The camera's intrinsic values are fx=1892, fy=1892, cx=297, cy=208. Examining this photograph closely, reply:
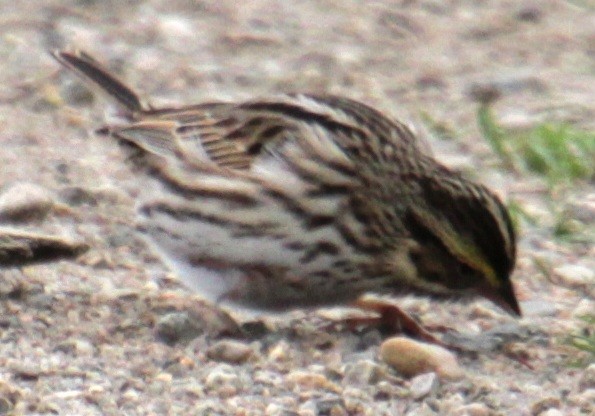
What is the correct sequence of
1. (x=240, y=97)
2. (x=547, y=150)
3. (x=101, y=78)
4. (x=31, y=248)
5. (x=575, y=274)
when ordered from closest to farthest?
(x=31, y=248), (x=575, y=274), (x=101, y=78), (x=547, y=150), (x=240, y=97)

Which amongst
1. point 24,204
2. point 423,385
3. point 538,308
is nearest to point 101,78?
point 24,204

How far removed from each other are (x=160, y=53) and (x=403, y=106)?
144 cm

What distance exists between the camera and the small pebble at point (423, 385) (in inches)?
229

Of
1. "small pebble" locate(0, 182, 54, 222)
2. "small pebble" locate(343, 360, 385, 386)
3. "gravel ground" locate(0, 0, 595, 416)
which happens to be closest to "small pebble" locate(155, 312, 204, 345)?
"gravel ground" locate(0, 0, 595, 416)

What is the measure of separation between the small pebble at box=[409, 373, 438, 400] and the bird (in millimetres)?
431

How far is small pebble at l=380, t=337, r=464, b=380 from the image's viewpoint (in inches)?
Result: 235

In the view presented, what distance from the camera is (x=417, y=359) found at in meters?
5.98

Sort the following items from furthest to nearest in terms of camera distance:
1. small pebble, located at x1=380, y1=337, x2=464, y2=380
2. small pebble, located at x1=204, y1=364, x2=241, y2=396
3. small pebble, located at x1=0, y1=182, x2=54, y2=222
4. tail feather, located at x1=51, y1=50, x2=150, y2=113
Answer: tail feather, located at x1=51, y1=50, x2=150, y2=113, small pebble, located at x1=0, y1=182, x2=54, y2=222, small pebble, located at x1=380, y1=337, x2=464, y2=380, small pebble, located at x1=204, y1=364, x2=241, y2=396

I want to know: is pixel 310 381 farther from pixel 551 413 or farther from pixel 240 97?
pixel 240 97

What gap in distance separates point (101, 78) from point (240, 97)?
201 centimetres

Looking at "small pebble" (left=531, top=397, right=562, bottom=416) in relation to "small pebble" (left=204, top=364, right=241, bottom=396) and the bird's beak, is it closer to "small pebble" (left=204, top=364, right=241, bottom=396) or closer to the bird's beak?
the bird's beak

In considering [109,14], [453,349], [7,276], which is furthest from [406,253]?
[109,14]

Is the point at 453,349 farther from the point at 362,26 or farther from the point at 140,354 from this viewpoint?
the point at 362,26

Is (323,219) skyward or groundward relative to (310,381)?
skyward
